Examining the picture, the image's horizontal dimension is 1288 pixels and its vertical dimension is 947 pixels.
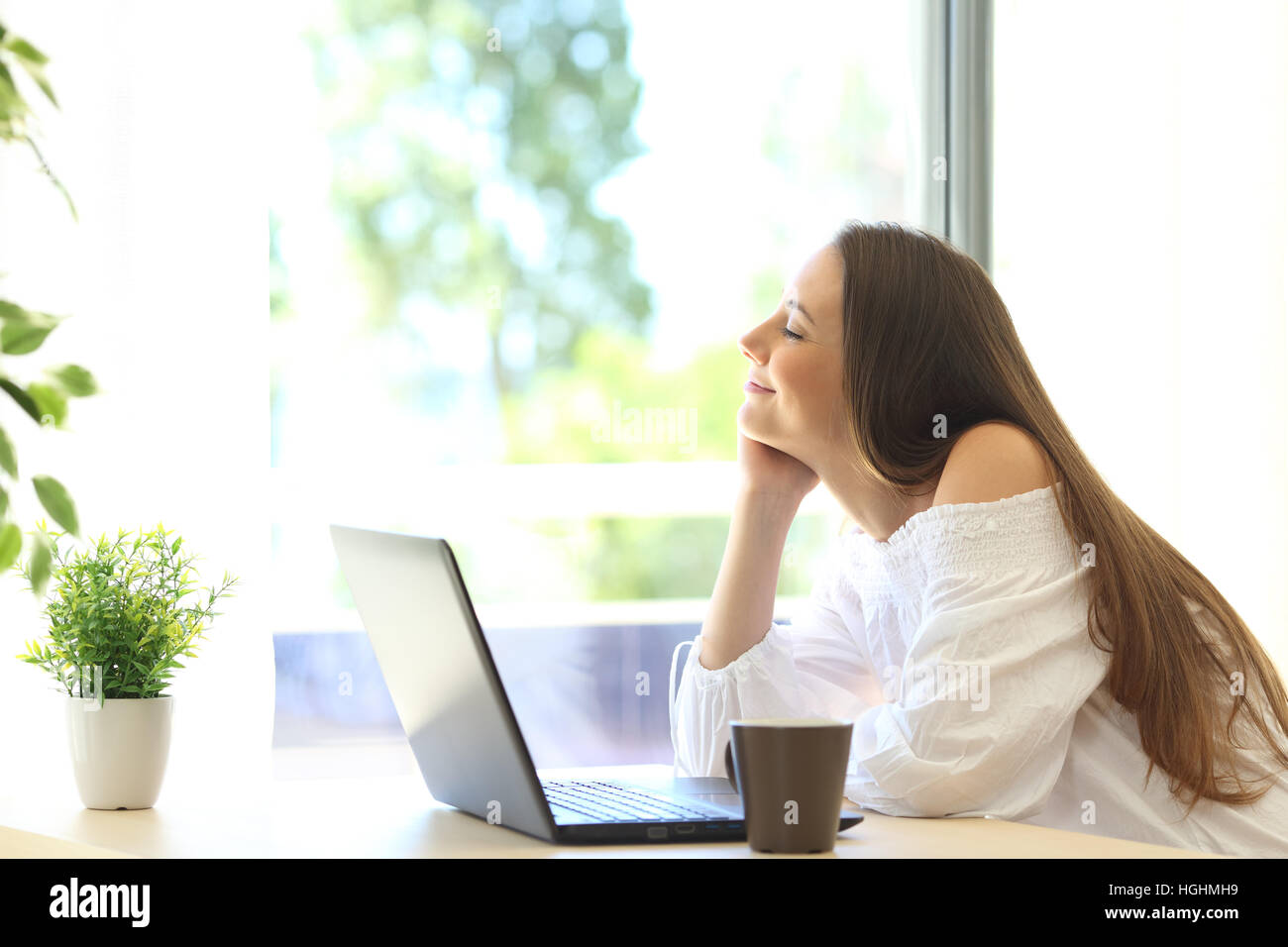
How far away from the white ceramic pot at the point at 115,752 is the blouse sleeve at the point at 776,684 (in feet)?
1.86

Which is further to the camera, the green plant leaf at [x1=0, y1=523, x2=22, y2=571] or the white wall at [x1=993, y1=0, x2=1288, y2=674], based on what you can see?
the white wall at [x1=993, y1=0, x2=1288, y2=674]

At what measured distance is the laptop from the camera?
2.73 feet

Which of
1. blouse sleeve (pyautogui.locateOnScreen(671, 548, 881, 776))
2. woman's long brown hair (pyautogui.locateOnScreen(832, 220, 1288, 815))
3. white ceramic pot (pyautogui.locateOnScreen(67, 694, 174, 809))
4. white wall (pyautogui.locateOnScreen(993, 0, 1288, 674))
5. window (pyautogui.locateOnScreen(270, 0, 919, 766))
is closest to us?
Result: white ceramic pot (pyautogui.locateOnScreen(67, 694, 174, 809))

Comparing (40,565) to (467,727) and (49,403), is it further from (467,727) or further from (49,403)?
(467,727)

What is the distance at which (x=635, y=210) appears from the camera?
206 cm

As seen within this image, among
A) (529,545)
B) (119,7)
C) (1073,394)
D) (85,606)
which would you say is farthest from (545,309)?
(85,606)

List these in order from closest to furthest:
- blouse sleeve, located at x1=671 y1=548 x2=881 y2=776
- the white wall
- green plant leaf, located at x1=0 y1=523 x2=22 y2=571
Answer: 1. green plant leaf, located at x1=0 y1=523 x2=22 y2=571
2. blouse sleeve, located at x1=671 y1=548 x2=881 y2=776
3. the white wall

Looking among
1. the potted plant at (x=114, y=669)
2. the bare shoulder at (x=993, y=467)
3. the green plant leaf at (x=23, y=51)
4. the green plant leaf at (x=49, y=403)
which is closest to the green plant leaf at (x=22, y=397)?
the green plant leaf at (x=49, y=403)

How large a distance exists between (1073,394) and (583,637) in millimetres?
957

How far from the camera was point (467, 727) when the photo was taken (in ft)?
2.95

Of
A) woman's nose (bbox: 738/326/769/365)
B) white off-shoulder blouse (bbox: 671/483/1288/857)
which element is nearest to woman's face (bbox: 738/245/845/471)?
woman's nose (bbox: 738/326/769/365)

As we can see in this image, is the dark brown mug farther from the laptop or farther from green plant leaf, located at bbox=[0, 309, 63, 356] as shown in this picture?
green plant leaf, located at bbox=[0, 309, 63, 356]

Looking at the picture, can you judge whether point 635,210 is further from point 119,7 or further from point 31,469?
point 31,469

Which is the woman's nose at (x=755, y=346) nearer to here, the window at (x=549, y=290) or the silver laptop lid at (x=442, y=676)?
the silver laptop lid at (x=442, y=676)
